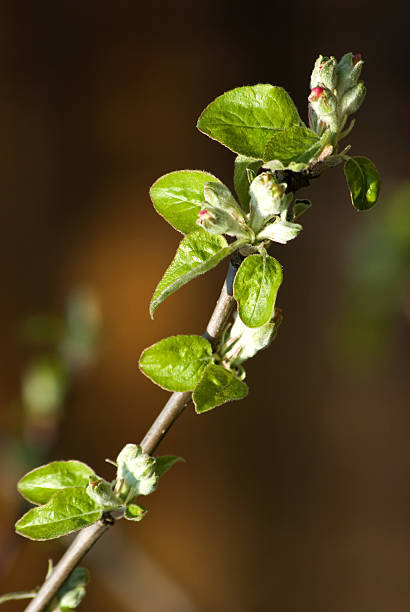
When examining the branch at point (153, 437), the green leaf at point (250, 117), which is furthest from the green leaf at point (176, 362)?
the green leaf at point (250, 117)

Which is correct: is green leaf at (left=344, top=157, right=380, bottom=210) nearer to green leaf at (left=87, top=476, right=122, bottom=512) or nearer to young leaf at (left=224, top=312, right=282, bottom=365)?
young leaf at (left=224, top=312, right=282, bottom=365)

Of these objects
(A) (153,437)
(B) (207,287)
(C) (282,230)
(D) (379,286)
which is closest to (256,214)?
(C) (282,230)

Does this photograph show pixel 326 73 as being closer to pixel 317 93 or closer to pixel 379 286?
pixel 317 93

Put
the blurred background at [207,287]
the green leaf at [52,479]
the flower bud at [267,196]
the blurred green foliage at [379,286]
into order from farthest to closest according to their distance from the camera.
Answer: the blurred background at [207,287], the blurred green foliage at [379,286], the green leaf at [52,479], the flower bud at [267,196]

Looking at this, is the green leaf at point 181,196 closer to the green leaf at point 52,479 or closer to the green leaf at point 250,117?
the green leaf at point 250,117

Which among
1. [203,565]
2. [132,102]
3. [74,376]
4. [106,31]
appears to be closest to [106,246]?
[132,102]

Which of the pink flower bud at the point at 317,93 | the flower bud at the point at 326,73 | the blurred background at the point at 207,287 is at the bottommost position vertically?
the blurred background at the point at 207,287

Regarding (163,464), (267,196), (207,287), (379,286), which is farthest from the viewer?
(207,287)
